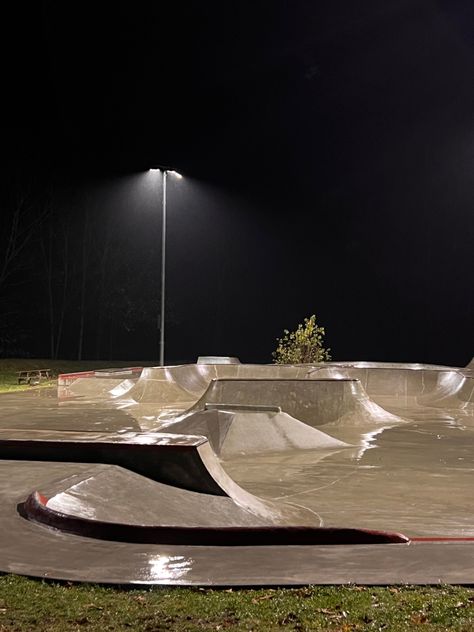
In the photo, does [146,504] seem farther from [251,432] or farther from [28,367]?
[28,367]

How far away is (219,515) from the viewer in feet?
22.1

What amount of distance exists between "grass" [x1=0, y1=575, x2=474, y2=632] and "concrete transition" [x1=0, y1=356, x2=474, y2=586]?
203 millimetres

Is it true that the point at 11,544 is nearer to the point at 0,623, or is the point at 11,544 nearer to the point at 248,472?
the point at 0,623

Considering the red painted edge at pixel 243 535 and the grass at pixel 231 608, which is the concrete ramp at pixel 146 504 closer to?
the red painted edge at pixel 243 535

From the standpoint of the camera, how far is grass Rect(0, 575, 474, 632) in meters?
3.93

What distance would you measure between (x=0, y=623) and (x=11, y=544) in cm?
154

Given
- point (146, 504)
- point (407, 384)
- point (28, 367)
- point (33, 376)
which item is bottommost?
point (33, 376)

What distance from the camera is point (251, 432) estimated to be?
1315cm

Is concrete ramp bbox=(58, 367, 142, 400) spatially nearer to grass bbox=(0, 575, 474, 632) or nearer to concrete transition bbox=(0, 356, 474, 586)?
concrete transition bbox=(0, 356, 474, 586)

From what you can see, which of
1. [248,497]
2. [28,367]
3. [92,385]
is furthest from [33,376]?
[248,497]

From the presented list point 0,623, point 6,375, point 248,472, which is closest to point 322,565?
point 0,623

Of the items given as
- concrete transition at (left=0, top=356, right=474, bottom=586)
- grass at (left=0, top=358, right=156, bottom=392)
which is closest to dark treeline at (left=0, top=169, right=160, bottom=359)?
grass at (left=0, top=358, right=156, bottom=392)

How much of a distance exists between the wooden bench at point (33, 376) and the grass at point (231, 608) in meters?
26.1

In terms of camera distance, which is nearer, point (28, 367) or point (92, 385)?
point (92, 385)
